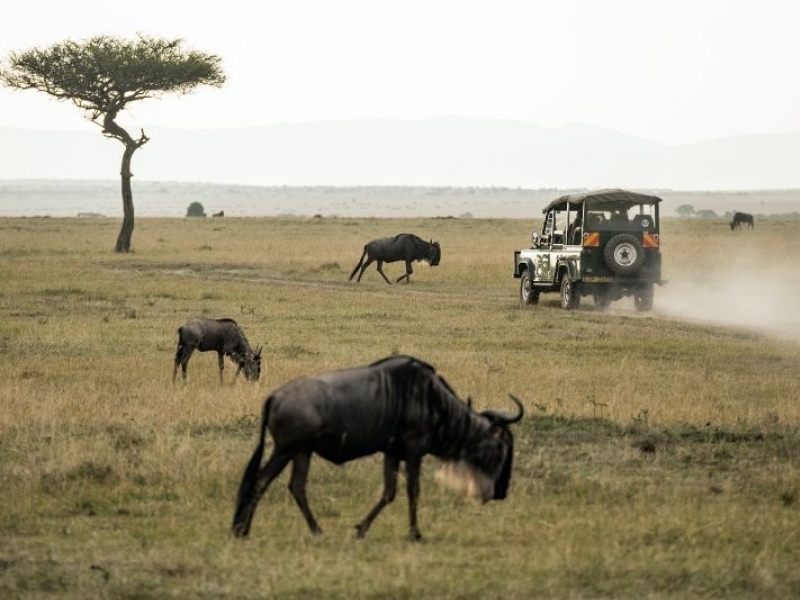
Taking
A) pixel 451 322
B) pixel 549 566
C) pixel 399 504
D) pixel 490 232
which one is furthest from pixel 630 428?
pixel 490 232

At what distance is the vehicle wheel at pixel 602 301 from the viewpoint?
2983cm

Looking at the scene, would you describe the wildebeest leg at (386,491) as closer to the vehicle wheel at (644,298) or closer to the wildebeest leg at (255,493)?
the wildebeest leg at (255,493)

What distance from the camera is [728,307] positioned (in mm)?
31938

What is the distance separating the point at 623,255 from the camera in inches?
1128

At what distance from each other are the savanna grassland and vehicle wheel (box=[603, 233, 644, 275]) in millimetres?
1141

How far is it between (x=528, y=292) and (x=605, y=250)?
2817 millimetres

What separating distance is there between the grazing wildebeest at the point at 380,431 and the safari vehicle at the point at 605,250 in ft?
64.5

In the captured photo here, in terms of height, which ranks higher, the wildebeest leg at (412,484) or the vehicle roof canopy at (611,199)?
the vehicle roof canopy at (611,199)

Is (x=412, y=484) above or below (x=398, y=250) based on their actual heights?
below

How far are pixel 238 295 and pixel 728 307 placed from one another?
38.1 ft

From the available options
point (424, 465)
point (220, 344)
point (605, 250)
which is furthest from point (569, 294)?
point (424, 465)

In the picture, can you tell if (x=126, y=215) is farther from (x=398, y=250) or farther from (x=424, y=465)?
(x=424, y=465)

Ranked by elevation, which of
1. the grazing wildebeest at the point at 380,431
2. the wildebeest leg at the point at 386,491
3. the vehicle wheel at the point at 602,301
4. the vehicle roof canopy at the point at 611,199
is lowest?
the vehicle wheel at the point at 602,301

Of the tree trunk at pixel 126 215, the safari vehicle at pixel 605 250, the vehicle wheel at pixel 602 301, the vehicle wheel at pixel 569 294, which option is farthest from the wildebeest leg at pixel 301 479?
the tree trunk at pixel 126 215
